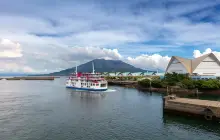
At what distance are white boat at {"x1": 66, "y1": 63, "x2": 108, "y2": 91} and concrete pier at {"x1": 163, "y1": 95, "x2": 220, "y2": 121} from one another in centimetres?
3587

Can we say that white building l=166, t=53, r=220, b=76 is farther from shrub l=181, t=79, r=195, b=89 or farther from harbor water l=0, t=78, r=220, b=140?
harbor water l=0, t=78, r=220, b=140

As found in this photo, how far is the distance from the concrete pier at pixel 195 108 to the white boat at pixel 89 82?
3587 cm

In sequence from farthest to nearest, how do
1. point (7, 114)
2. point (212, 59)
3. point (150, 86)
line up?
point (212, 59)
point (150, 86)
point (7, 114)

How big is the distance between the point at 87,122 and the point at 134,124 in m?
6.19

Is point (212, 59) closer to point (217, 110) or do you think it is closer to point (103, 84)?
point (103, 84)

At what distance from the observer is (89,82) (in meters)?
72.5

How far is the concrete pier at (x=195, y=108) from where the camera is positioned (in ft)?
97.5

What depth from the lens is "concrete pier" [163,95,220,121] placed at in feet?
97.5

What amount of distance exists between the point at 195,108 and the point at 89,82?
4495 centimetres

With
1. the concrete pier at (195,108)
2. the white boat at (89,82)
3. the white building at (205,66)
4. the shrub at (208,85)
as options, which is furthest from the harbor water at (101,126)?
the white building at (205,66)

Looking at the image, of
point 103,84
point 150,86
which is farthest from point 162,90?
point 103,84

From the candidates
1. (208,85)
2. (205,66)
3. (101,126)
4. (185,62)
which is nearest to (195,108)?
(101,126)

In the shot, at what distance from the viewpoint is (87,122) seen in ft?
97.7

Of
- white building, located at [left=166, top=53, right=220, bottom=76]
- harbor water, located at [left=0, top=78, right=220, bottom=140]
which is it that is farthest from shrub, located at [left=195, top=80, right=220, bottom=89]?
harbor water, located at [left=0, top=78, right=220, bottom=140]
